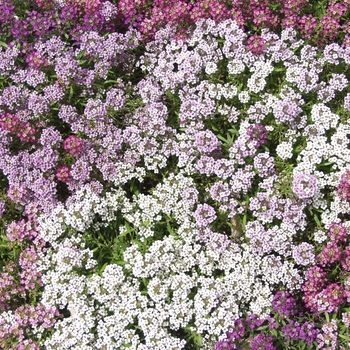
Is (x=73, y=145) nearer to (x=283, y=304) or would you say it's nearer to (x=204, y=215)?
(x=204, y=215)

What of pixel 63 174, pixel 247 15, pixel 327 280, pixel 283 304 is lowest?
pixel 283 304

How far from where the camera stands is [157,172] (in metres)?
7.99

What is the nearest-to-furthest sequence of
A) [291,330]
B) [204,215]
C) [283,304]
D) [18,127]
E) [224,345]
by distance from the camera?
1. [224,345]
2. [291,330]
3. [283,304]
4. [204,215]
5. [18,127]

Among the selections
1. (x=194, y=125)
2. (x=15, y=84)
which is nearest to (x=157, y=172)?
(x=194, y=125)

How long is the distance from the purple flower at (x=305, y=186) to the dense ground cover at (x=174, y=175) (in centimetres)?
3

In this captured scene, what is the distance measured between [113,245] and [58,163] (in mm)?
1491

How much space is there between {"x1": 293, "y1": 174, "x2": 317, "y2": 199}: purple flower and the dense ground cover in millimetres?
27

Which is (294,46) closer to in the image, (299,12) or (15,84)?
(299,12)

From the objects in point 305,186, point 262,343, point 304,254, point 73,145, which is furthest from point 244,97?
point 262,343

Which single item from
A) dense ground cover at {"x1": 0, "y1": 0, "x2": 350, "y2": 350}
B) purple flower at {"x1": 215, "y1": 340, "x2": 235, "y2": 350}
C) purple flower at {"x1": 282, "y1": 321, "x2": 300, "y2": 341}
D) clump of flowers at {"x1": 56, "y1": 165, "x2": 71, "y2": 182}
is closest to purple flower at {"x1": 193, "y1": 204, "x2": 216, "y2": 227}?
dense ground cover at {"x1": 0, "y1": 0, "x2": 350, "y2": 350}

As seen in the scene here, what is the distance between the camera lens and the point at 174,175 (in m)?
8.17

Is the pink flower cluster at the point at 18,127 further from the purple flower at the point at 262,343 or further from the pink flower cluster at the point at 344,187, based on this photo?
the pink flower cluster at the point at 344,187

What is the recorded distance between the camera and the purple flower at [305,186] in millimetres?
7172

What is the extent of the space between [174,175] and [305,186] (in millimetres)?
1960
